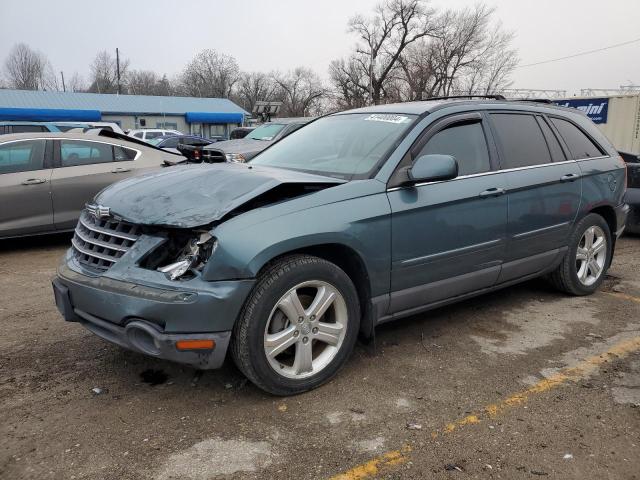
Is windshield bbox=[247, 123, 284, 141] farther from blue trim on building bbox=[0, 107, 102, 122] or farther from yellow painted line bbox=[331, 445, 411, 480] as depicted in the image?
blue trim on building bbox=[0, 107, 102, 122]

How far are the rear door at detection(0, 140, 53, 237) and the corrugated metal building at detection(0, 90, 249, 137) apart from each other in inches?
1525

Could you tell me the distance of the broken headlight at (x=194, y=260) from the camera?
285cm

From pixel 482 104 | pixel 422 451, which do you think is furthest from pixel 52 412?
pixel 482 104

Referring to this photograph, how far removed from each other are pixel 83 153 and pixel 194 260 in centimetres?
516

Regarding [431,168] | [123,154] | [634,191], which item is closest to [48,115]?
[123,154]

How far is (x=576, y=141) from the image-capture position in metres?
4.96

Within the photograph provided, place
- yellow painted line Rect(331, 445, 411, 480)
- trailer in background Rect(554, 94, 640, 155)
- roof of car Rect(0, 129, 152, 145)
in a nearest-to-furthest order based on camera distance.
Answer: yellow painted line Rect(331, 445, 411, 480), roof of car Rect(0, 129, 152, 145), trailer in background Rect(554, 94, 640, 155)

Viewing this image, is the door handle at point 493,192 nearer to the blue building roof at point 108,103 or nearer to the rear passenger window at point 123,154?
the rear passenger window at point 123,154

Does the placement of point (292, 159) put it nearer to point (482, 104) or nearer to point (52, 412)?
point (482, 104)

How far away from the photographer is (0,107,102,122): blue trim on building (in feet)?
130

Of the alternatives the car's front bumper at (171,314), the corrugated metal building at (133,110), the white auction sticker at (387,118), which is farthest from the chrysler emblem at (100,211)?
the corrugated metal building at (133,110)

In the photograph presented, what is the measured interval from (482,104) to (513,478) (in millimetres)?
2832

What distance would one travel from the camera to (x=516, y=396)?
10.5 feet

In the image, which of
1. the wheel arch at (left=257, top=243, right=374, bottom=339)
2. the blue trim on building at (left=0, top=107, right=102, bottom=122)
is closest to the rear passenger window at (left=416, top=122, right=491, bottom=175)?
the wheel arch at (left=257, top=243, right=374, bottom=339)
